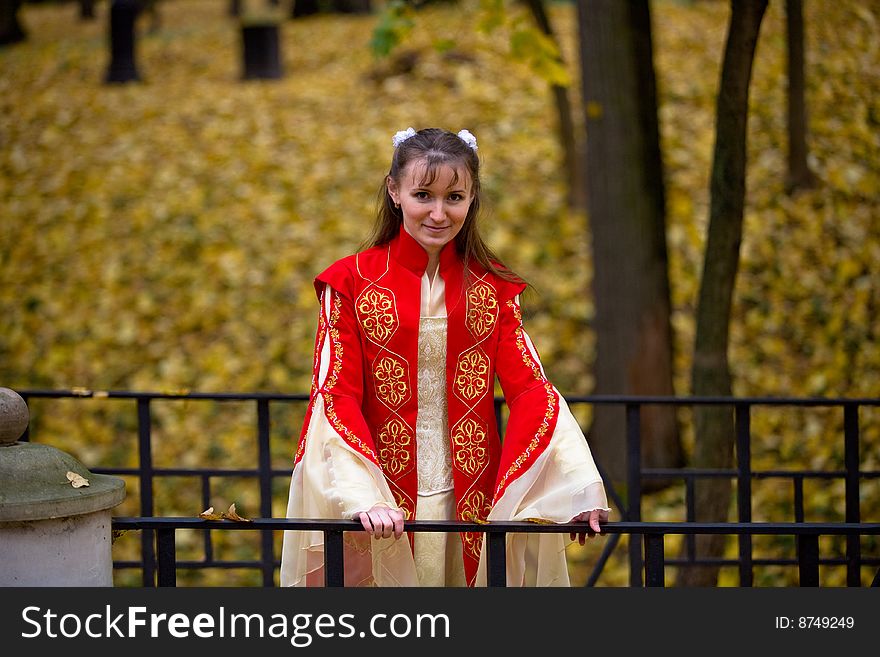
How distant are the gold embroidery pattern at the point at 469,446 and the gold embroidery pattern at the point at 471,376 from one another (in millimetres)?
79

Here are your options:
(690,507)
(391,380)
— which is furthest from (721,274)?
(391,380)

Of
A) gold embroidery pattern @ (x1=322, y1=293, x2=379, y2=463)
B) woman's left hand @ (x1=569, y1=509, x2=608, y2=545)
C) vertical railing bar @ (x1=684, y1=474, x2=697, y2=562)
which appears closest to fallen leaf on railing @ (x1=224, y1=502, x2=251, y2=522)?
gold embroidery pattern @ (x1=322, y1=293, x2=379, y2=463)

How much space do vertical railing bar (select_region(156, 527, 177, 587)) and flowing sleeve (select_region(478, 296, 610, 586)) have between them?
880 mm

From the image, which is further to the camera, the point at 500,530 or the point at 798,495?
the point at 798,495

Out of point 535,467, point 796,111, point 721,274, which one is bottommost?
point 535,467

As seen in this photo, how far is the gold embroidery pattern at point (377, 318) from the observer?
3070 millimetres

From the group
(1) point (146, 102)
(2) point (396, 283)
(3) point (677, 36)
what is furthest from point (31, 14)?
(2) point (396, 283)

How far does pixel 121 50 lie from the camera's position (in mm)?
12320

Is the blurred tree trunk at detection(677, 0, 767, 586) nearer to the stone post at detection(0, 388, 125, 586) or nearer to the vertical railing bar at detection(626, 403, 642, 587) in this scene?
the vertical railing bar at detection(626, 403, 642, 587)

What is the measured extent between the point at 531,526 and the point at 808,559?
720mm

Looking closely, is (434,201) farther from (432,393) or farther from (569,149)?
(569,149)

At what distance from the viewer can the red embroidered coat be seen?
305 cm

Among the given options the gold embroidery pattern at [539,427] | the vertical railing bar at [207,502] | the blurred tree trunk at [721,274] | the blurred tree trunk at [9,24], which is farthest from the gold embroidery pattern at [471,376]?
the blurred tree trunk at [9,24]
